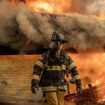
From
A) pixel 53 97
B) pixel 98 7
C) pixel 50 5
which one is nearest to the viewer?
pixel 53 97

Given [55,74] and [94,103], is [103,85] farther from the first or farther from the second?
[55,74]

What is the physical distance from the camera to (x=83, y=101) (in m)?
11.0

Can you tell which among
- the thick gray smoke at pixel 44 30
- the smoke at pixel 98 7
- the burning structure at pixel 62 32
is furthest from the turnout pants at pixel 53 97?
the smoke at pixel 98 7

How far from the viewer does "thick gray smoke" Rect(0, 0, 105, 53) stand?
12.3 metres

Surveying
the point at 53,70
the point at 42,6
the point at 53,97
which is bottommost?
the point at 53,97

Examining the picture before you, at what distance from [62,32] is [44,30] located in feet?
2.07

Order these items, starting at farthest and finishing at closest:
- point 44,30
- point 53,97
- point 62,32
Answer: point 62,32 → point 44,30 → point 53,97

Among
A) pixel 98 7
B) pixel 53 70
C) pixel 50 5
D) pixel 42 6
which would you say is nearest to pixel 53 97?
pixel 53 70

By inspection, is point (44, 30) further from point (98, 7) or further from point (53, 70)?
point (53, 70)

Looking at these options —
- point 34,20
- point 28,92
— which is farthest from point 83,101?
point 34,20

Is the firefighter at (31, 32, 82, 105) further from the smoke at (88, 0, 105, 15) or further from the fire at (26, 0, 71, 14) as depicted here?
the fire at (26, 0, 71, 14)

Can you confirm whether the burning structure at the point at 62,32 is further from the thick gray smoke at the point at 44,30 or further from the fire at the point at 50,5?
the fire at the point at 50,5

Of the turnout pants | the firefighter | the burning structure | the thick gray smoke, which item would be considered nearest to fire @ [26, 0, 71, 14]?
the burning structure

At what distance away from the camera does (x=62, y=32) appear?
12.5 m
